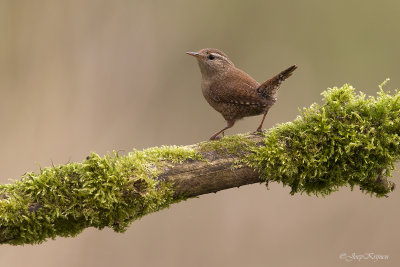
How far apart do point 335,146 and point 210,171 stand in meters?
0.84

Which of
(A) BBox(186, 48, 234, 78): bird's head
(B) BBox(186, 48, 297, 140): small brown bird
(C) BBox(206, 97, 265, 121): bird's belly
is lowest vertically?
(C) BBox(206, 97, 265, 121): bird's belly

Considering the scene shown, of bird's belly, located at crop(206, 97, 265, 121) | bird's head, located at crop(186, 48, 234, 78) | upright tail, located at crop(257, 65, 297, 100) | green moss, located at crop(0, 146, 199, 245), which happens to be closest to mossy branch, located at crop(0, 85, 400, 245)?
green moss, located at crop(0, 146, 199, 245)

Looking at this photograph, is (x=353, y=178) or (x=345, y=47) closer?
(x=353, y=178)

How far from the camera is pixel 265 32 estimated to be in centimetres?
658

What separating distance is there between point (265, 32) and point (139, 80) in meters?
1.96

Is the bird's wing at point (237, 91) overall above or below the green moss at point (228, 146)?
above

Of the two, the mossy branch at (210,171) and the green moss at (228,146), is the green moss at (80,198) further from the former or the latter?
the green moss at (228,146)

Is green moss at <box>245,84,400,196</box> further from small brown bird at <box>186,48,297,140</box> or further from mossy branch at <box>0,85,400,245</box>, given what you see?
small brown bird at <box>186,48,297,140</box>

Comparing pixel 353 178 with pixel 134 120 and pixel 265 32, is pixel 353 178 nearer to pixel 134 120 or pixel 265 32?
pixel 134 120

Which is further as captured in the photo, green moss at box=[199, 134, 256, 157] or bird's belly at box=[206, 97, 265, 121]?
bird's belly at box=[206, 97, 265, 121]

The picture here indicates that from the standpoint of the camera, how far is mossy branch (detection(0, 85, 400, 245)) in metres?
2.57

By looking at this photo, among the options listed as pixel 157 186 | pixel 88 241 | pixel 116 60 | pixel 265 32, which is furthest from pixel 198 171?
pixel 265 32

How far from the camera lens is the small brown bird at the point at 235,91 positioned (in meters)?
3.80

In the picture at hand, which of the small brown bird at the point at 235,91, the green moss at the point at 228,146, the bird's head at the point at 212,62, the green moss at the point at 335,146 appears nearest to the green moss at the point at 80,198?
the green moss at the point at 228,146
